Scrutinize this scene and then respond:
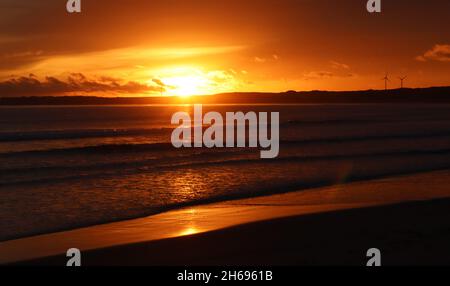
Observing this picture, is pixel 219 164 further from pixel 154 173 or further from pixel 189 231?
pixel 189 231

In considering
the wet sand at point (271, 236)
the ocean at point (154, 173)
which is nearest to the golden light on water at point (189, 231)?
the wet sand at point (271, 236)

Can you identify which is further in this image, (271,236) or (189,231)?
(189,231)

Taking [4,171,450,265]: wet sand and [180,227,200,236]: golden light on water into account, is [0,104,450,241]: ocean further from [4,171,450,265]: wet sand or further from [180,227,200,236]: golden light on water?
[180,227,200,236]: golden light on water

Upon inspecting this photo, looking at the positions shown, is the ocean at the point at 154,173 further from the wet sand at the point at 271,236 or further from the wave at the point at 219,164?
the wet sand at the point at 271,236

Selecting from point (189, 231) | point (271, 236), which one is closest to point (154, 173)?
point (189, 231)

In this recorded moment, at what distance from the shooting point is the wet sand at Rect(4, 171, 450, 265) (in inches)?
405

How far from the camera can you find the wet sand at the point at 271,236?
1028 cm

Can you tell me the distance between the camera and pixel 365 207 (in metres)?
15.0

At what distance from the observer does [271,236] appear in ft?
39.2

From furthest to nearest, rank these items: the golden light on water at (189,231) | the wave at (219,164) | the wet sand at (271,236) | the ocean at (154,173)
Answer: the wave at (219,164)
the ocean at (154,173)
the golden light on water at (189,231)
the wet sand at (271,236)

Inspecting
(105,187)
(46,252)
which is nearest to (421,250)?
A: (46,252)

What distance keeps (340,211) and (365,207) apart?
2.85 feet


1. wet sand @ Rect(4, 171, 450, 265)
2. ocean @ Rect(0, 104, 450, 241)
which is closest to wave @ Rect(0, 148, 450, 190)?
ocean @ Rect(0, 104, 450, 241)
